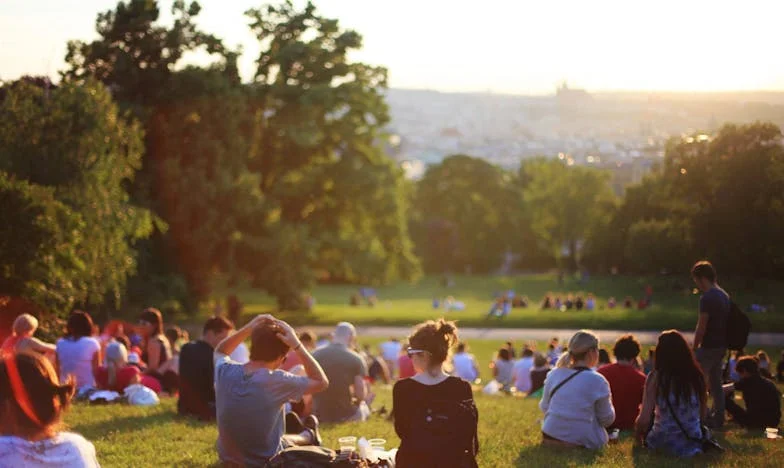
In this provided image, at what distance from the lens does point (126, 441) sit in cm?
1066

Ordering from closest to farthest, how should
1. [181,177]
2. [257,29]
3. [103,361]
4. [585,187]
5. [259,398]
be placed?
[259,398] < [103,361] < [181,177] < [257,29] < [585,187]

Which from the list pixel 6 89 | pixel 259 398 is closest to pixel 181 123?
pixel 6 89

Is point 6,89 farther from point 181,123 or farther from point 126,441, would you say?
point 126,441

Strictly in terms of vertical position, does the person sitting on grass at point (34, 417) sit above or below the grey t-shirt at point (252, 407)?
above

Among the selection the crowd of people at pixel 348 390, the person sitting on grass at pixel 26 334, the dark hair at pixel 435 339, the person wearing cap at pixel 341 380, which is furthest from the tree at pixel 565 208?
the dark hair at pixel 435 339

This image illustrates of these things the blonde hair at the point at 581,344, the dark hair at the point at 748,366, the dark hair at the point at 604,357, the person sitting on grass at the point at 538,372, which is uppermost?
the blonde hair at the point at 581,344

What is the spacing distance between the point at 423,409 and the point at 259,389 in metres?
1.40

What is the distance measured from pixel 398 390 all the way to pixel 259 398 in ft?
4.08

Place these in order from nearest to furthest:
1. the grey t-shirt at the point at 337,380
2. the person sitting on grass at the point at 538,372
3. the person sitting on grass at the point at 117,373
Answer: the grey t-shirt at the point at 337,380, the person sitting on grass at the point at 117,373, the person sitting on grass at the point at 538,372

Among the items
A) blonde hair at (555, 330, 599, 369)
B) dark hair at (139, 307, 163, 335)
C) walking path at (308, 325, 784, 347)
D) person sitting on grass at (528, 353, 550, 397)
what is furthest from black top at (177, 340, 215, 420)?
walking path at (308, 325, 784, 347)

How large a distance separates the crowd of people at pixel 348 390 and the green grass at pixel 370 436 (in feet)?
1.04

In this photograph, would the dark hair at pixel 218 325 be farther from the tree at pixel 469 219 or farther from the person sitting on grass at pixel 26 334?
the tree at pixel 469 219

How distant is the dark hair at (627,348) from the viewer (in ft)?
36.6

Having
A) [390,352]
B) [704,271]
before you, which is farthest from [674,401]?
[390,352]
